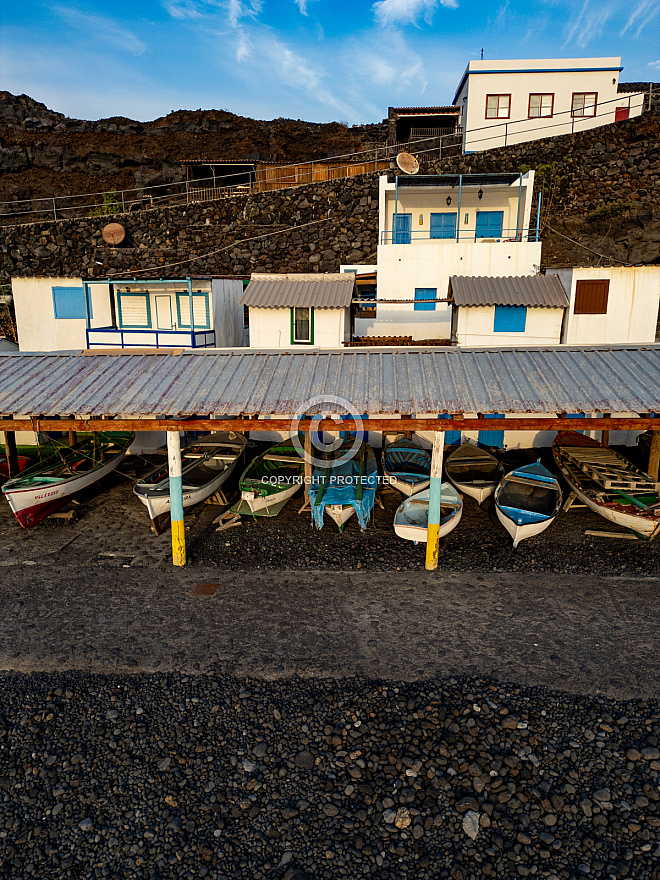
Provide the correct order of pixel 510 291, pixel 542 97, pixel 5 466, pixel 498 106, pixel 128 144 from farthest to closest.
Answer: pixel 128 144
pixel 498 106
pixel 542 97
pixel 510 291
pixel 5 466

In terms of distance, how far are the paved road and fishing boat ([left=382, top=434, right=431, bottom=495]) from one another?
3400 millimetres

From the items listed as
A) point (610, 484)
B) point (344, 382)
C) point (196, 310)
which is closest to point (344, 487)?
point (344, 382)

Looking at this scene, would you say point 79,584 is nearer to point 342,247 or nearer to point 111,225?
point 342,247

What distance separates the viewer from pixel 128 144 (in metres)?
47.3

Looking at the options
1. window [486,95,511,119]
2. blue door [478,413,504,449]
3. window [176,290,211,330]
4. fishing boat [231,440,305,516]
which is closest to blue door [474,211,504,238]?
blue door [478,413,504,449]

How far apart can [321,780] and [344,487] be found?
27.7 ft

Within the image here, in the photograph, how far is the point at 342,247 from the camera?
30.6 m

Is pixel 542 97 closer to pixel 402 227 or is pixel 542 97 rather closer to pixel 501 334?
pixel 402 227

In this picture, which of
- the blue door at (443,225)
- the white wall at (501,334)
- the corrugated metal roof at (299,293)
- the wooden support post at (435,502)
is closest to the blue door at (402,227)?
the blue door at (443,225)

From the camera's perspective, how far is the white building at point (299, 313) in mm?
18719

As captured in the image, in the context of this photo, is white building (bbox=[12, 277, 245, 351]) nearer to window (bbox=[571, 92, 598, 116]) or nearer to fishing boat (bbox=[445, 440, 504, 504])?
fishing boat (bbox=[445, 440, 504, 504])

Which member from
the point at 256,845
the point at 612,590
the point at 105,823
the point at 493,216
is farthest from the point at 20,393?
the point at 493,216

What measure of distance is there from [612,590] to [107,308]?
19537 millimetres

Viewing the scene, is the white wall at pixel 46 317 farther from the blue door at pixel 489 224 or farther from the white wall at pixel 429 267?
the blue door at pixel 489 224
